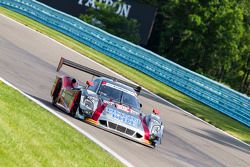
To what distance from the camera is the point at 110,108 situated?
49.8 ft

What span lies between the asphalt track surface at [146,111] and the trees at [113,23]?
14109 millimetres

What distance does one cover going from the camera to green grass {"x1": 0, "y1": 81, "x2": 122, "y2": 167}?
29.2 feet

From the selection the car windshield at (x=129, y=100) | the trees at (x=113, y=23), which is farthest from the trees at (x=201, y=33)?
the car windshield at (x=129, y=100)

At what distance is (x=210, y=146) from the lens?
18625mm

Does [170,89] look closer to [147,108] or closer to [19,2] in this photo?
[147,108]

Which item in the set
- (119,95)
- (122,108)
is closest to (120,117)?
(122,108)

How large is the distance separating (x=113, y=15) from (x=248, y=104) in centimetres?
1873

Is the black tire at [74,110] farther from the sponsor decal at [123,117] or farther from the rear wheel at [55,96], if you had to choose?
the rear wheel at [55,96]

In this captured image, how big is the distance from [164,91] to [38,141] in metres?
18.8

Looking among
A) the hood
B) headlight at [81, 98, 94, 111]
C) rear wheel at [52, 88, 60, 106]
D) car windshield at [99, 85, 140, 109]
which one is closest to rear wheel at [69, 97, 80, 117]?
headlight at [81, 98, 94, 111]

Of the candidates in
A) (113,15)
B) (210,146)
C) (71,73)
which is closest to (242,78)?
(113,15)

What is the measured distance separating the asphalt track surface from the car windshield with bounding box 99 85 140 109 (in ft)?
4.03

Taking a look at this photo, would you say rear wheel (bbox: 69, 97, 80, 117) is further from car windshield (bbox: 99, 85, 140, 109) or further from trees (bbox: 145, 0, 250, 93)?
trees (bbox: 145, 0, 250, 93)

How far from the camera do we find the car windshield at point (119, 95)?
1605 cm
